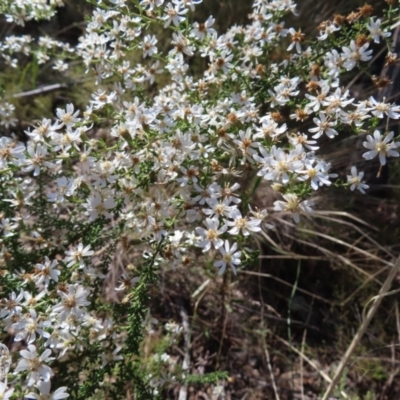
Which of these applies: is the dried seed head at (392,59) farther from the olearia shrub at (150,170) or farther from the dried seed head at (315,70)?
the dried seed head at (315,70)

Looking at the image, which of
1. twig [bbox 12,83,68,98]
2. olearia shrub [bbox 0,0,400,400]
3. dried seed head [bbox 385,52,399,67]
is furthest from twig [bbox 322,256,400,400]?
twig [bbox 12,83,68,98]

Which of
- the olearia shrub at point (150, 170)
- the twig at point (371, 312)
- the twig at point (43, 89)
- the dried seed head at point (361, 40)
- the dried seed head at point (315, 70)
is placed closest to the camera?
the olearia shrub at point (150, 170)

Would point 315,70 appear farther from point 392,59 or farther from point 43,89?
point 43,89

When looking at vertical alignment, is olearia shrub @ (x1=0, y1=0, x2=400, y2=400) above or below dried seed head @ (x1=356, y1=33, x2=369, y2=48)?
below

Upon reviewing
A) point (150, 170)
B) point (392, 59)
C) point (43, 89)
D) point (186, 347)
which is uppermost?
point (43, 89)

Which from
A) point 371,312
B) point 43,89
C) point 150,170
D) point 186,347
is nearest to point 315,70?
point 150,170

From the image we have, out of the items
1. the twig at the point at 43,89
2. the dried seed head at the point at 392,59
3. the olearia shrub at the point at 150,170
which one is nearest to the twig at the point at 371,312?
the olearia shrub at the point at 150,170

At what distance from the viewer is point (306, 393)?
2463mm

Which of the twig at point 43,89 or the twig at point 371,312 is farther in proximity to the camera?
the twig at point 43,89

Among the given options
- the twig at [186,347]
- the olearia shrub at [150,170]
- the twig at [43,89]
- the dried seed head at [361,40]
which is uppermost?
the twig at [43,89]

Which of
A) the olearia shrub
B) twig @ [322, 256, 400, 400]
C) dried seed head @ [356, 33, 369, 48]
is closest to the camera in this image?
the olearia shrub

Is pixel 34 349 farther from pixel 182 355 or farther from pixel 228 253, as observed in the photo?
pixel 182 355

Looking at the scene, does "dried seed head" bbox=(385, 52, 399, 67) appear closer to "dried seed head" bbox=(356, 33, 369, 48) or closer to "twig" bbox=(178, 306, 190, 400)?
"dried seed head" bbox=(356, 33, 369, 48)

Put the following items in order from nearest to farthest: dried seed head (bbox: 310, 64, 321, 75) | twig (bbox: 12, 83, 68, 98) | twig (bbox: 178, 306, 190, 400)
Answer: dried seed head (bbox: 310, 64, 321, 75) → twig (bbox: 178, 306, 190, 400) → twig (bbox: 12, 83, 68, 98)
